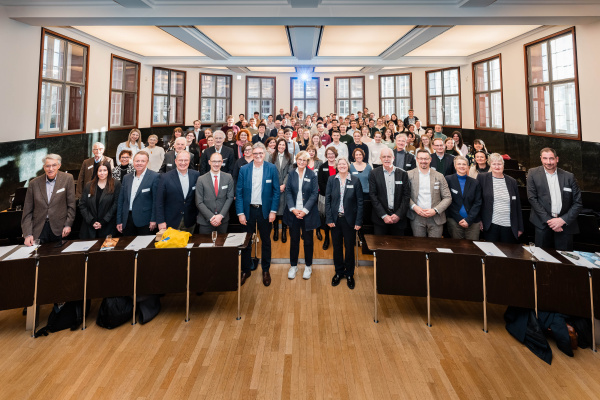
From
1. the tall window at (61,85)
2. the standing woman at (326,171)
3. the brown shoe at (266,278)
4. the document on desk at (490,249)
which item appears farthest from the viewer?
the tall window at (61,85)

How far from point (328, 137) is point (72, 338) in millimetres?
6007

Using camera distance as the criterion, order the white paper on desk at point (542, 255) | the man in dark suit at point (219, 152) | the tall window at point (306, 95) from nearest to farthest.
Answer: the white paper on desk at point (542, 255) → the man in dark suit at point (219, 152) → the tall window at point (306, 95)

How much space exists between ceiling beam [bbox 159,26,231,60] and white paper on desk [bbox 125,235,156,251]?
5.42 meters

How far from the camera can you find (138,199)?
357 cm

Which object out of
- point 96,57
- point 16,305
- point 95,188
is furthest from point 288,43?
point 16,305

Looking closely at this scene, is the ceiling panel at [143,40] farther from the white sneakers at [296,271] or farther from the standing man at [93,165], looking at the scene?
the white sneakers at [296,271]

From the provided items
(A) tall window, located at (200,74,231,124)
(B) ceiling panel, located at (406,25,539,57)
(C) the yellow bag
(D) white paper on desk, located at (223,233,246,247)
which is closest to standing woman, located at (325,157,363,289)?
(D) white paper on desk, located at (223,233,246,247)

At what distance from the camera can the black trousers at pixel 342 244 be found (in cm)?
377

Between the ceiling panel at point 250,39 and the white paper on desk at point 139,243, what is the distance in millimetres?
5508

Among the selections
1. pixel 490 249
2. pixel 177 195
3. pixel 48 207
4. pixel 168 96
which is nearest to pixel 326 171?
pixel 177 195

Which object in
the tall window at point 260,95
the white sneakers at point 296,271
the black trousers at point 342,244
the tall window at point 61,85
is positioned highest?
the tall window at point 260,95

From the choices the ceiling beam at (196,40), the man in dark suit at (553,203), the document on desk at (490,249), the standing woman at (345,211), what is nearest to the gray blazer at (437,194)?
the document on desk at (490,249)

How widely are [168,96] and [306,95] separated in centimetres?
610

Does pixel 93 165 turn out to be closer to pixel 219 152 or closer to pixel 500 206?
pixel 219 152
